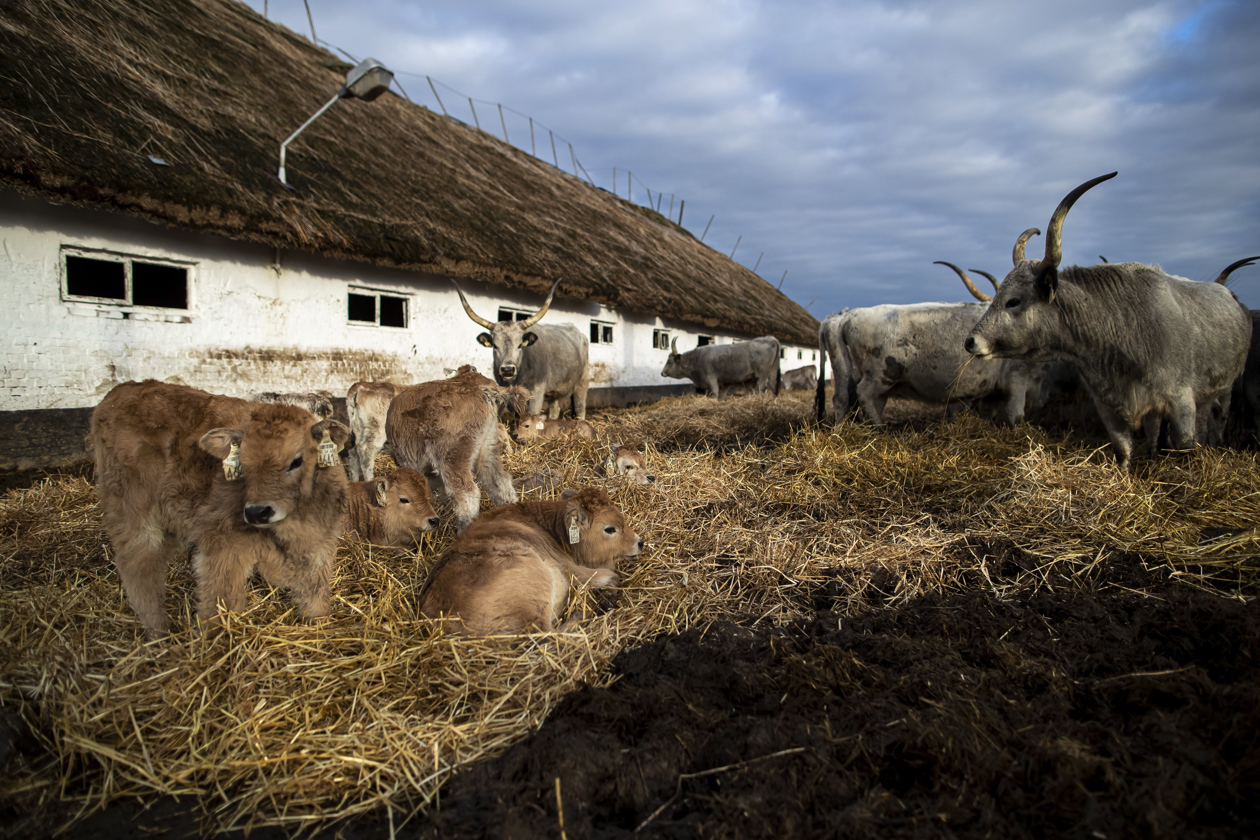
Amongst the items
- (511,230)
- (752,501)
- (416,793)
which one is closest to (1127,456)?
(752,501)

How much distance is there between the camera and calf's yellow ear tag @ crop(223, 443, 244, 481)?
8.79 ft

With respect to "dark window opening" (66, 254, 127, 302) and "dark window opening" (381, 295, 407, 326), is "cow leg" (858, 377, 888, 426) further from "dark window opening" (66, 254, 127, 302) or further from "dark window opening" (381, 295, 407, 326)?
"dark window opening" (66, 254, 127, 302)

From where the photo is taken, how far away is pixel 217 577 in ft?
9.53

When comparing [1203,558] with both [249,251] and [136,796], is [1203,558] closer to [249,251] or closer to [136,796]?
[136,796]

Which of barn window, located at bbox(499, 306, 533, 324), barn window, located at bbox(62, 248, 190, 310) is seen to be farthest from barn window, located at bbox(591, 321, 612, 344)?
barn window, located at bbox(62, 248, 190, 310)

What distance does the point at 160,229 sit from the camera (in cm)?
706

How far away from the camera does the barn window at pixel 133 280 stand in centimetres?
686

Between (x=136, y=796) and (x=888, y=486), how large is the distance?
4736mm

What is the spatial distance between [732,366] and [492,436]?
12.4 metres

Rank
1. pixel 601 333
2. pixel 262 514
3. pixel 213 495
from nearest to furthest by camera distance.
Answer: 1. pixel 262 514
2. pixel 213 495
3. pixel 601 333

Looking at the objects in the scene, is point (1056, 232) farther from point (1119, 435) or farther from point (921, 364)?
point (921, 364)

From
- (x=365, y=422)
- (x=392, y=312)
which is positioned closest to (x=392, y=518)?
(x=365, y=422)

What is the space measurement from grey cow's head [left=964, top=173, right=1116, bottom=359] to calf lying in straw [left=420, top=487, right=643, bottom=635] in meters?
3.41

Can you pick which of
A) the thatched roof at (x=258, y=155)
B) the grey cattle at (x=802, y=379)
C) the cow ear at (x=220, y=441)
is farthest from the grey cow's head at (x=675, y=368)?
the cow ear at (x=220, y=441)
